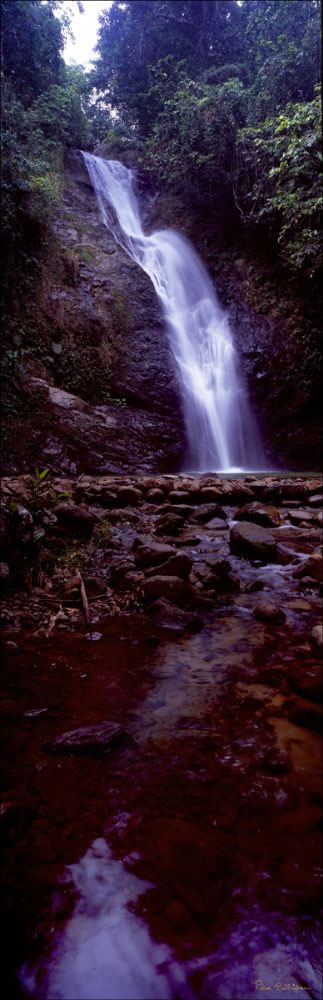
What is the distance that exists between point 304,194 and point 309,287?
203 cm

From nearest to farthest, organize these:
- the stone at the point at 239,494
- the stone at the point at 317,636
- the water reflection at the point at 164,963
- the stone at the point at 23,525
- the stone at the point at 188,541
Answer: the water reflection at the point at 164,963
the stone at the point at 317,636
the stone at the point at 23,525
the stone at the point at 188,541
the stone at the point at 239,494

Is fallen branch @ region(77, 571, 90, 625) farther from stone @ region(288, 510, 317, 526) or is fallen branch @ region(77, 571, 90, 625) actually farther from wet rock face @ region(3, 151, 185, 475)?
wet rock face @ region(3, 151, 185, 475)

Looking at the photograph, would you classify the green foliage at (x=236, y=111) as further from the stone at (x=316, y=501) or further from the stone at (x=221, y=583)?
the stone at (x=221, y=583)

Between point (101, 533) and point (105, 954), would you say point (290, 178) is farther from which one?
point (105, 954)

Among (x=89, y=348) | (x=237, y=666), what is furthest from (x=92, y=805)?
(x=89, y=348)

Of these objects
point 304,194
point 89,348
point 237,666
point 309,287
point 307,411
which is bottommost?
point 237,666

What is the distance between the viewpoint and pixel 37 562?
3311 mm

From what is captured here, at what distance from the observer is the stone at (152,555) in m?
3.54

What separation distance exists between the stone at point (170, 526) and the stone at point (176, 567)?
144 centimetres

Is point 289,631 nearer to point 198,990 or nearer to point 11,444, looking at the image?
point 198,990

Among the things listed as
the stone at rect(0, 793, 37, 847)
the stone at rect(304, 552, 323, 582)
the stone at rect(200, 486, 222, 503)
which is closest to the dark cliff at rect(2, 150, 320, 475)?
the stone at rect(200, 486, 222, 503)

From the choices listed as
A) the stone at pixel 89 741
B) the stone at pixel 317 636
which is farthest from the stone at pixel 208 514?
the stone at pixel 89 741

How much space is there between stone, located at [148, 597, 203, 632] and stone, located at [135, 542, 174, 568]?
0.54 metres

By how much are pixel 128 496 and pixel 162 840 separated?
15.9ft
